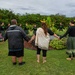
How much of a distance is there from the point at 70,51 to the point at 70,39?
21.8 inches

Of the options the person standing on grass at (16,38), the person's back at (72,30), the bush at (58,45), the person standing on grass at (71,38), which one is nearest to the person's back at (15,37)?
the person standing on grass at (16,38)

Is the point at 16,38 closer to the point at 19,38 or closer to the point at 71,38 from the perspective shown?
the point at 19,38

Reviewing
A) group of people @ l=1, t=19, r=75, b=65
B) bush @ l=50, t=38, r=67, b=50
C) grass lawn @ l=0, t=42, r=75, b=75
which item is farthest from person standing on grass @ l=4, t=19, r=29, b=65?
bush @ l=50, t=38, r=67, b=50

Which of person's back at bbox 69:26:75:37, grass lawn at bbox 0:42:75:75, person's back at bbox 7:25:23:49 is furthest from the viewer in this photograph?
person's back at bbox 69:26:75:37

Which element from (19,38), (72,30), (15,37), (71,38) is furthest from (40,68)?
(72,30)

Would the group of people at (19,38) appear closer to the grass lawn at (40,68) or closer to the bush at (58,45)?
the grass lawn at (40,68)

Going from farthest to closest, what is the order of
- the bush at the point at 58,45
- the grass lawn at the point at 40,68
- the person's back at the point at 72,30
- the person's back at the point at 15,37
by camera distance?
the bush at the point at 58,45, the person's back at the point at 72,30, the person's back at the point at 15,37, the grass lawn at the point at 40,68

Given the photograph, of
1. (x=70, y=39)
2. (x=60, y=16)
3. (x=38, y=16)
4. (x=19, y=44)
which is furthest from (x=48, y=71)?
(x=60, y=16)

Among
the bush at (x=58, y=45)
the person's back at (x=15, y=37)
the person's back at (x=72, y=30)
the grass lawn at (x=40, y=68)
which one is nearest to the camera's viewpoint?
the grass lawn at (x=40, y=68)

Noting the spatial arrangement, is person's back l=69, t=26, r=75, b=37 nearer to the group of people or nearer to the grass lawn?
the group of people

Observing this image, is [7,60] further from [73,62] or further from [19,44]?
[73,62]

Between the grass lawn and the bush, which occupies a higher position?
the bush

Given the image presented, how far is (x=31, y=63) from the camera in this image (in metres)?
10.0

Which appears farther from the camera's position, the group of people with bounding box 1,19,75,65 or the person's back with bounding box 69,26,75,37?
the person's back with bounding box 69,26,75,37
